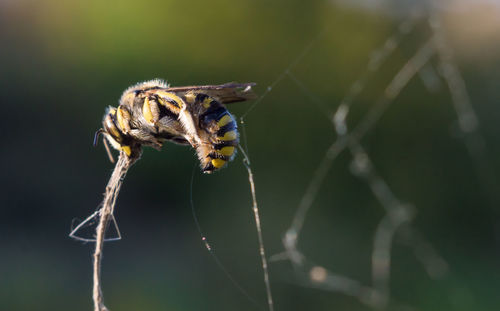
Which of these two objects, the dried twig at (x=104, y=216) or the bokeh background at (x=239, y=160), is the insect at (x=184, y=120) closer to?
the dried twig at (x=104, y=216)

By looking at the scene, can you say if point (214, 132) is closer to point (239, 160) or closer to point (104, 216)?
point (104, 216)

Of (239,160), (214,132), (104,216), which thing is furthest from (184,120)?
(239,160)

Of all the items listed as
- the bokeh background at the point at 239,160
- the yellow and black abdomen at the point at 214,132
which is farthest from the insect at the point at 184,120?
the bokeh background at the point at 239,160

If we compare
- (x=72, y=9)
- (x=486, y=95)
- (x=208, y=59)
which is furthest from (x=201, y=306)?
(x=72, y=9)

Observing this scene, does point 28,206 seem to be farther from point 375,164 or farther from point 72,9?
point 375,164

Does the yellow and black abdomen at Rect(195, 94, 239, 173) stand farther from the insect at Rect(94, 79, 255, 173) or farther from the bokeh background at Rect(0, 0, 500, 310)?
the bokeh background at Rect(0, 0, 500, 310)
